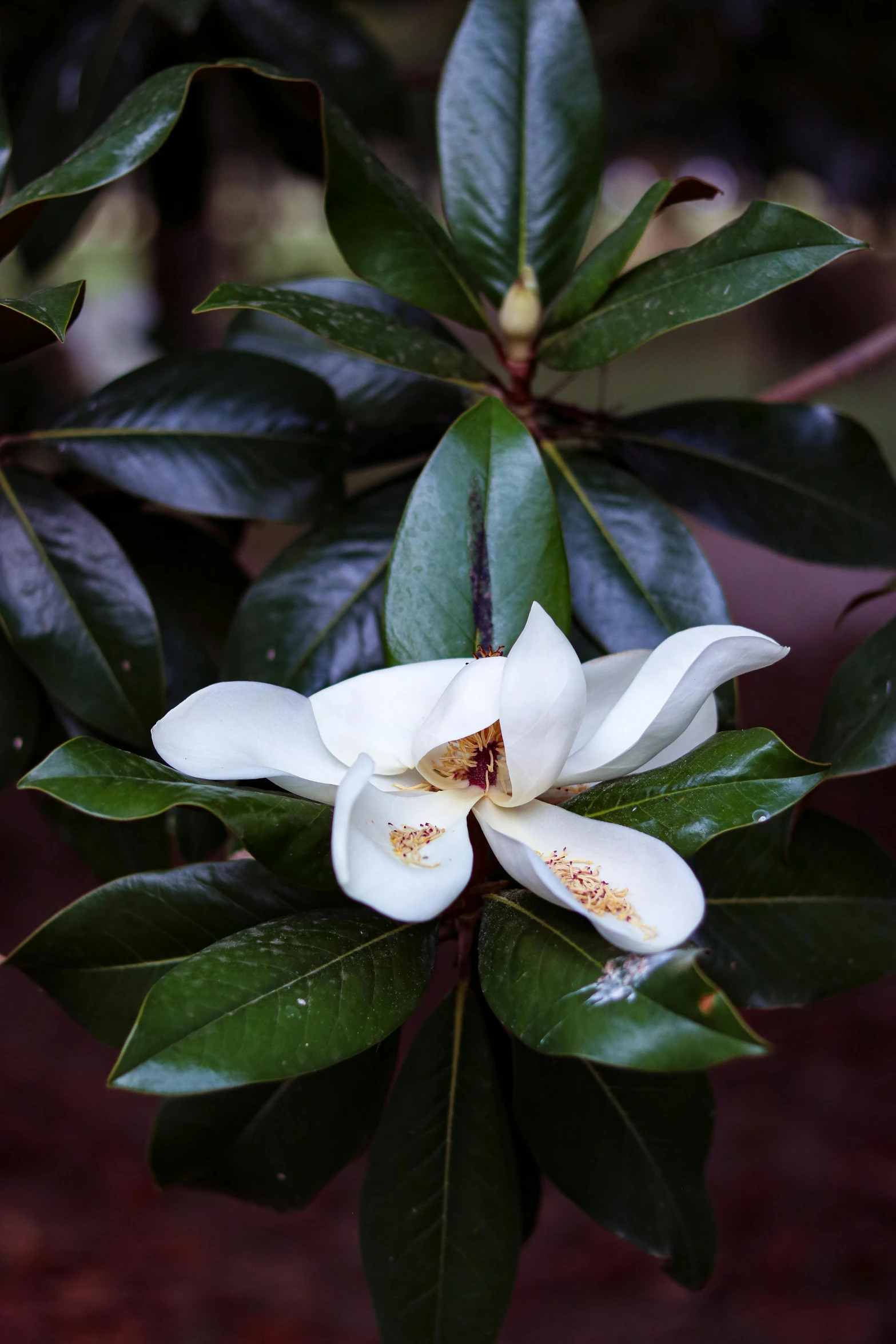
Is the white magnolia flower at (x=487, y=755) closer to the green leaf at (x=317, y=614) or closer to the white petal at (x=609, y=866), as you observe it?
the white petal at (x=609, y=866)

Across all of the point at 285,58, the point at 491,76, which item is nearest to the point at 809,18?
the point at 285,58

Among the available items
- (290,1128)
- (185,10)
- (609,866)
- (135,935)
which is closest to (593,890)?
(609,866)

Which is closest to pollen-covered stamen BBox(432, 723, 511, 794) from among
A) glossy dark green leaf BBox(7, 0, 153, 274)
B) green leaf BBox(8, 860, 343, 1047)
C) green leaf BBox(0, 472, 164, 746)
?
green leaf BBox(8, 860, 343, 1047)

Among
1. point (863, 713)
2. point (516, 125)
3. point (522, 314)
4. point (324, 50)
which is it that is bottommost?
point (863, 713)

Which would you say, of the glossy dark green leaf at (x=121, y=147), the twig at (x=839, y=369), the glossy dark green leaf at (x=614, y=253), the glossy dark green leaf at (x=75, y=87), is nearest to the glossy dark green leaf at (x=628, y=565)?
the glossy dark green leaf at (x=614, y=253)

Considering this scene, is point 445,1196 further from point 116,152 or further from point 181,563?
point 116,152

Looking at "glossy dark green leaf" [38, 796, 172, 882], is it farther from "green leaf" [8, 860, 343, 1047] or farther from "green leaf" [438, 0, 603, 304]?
"green leaf" [438, 0, 603, 304]

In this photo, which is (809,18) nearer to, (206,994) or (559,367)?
(559,367)
